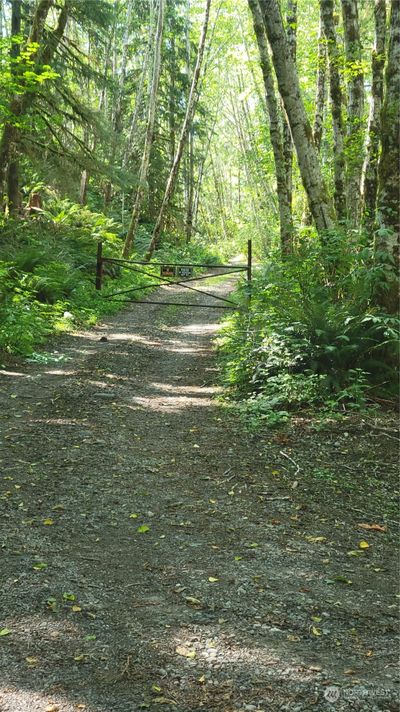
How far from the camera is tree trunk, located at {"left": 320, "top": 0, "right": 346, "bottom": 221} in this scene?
1033 centimetres

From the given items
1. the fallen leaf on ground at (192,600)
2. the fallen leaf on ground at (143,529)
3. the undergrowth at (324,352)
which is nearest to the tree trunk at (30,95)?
the undergrowth at (324,352)

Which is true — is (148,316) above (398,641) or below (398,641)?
above

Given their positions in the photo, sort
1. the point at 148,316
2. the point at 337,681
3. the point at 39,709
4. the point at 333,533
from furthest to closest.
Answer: the point at 148,316 → the point at 333,533 → the point at 337,681 → the point at 39,709

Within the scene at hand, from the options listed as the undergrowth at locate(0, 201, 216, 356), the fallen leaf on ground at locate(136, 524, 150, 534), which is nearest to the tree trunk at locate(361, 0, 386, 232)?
the undergrowth at locate(0, 201, 216, 356)

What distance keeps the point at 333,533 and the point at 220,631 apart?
4.91 ft

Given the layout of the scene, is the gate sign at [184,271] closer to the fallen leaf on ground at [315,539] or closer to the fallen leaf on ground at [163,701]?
the fallen leaf on ground at [315,539]

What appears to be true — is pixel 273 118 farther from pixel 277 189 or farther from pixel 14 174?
pixel 14 174

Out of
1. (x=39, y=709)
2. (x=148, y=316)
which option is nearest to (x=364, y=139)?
(x=148, y=316)

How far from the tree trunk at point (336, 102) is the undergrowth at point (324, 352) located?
328 cm

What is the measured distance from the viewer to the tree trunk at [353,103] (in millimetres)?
10055

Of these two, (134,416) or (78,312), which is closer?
(134,416)

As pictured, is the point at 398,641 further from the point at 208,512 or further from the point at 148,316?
the point at 148,316

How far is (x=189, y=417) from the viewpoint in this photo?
6.95m

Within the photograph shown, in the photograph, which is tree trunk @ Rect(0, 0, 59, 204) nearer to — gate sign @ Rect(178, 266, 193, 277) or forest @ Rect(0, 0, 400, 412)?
forest @ Rect(0, 0, 400, 412)
